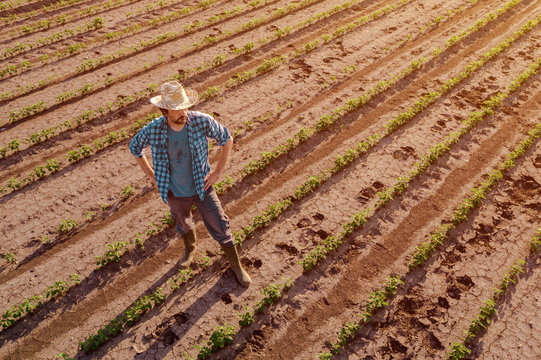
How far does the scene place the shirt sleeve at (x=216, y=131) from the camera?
4848 mm

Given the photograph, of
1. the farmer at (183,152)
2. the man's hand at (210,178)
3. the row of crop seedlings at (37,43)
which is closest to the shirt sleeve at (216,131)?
the farmer at (183,152)

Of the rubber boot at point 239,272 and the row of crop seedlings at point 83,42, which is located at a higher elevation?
the row of crop seedlings at point 83,42

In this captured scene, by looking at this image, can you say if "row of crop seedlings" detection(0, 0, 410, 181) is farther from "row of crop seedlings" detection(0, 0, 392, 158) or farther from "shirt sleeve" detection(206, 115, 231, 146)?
"shirt sleeve" detection(206, 115, 231, 146)

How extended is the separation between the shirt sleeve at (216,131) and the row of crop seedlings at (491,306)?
12.7ft

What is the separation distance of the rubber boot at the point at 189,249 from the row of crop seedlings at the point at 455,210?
66.4 inches

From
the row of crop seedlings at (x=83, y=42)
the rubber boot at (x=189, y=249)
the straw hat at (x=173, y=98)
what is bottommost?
the rubber boot at (x=189, y=249)

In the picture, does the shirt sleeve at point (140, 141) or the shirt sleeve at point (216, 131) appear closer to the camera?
the shirt sleeve at point (140, 141)

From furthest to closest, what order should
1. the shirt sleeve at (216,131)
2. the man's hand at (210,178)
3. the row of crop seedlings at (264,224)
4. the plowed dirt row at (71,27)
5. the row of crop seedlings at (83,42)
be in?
the plowed dirt row at (71,27)
the row of crop seedlings at (83,42)
the row of crop seedlings at (264,224)
the man's hand at (210,178)
the shirt sleeve at (216,131)

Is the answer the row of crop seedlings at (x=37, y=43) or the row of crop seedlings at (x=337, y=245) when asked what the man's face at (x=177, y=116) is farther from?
the row of crop seedlings at (x=37, y=43)

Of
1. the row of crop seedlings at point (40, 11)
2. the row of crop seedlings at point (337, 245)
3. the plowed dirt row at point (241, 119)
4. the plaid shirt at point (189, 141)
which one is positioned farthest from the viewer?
the row of crop seedlings at point (40, 11)

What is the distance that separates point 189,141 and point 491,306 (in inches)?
182

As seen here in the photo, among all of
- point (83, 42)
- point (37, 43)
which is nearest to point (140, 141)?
point (83, 42)

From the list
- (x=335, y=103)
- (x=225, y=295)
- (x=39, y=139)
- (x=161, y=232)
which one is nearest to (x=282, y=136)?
(x=335, y=103)

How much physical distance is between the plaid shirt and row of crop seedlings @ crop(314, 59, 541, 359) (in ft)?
7.59
